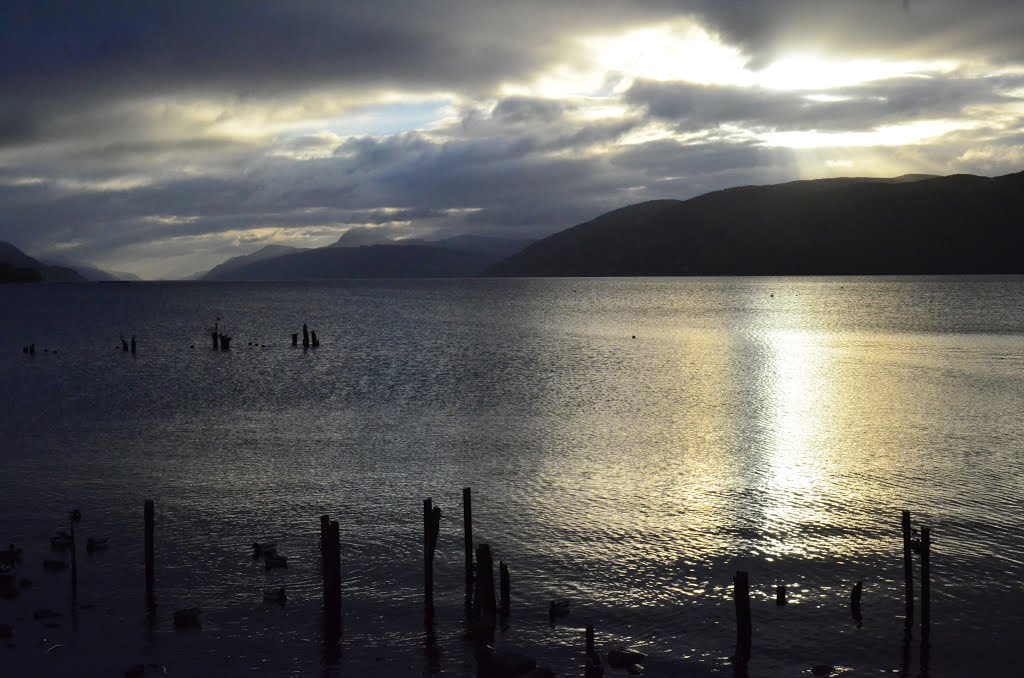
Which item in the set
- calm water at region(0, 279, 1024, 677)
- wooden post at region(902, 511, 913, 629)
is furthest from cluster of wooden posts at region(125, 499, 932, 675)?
calm water at region(0, 279, 1024, 677)

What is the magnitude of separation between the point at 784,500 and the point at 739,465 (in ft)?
19.2

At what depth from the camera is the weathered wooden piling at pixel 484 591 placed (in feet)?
71.2

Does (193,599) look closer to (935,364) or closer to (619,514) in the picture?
(619,514)

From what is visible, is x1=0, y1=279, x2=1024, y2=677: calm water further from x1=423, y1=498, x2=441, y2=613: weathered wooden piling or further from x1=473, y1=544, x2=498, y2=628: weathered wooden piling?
x1=473, y1=544, x2=498, y2=628: weathered wooden piling

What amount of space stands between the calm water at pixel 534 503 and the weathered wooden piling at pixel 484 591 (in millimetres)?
708

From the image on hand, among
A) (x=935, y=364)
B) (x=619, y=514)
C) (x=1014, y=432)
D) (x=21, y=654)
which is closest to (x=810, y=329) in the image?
(x=935, y=364)

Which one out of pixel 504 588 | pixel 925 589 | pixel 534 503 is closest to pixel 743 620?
pixel 925 589

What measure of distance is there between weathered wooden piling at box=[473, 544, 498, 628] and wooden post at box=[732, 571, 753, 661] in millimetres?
6063

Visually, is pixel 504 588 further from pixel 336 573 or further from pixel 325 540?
pixel 325 540

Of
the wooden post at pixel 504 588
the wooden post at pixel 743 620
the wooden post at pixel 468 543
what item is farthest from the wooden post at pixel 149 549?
the wooden post at pixel 743 620

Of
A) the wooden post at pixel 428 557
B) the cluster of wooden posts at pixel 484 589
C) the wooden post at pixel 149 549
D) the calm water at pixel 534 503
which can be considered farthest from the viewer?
the wooden post at pixel 149 549

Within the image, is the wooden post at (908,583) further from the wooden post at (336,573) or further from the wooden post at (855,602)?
the wooden post at (336,573)

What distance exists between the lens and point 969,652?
20422 mm

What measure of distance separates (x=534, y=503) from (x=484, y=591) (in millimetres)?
9989
